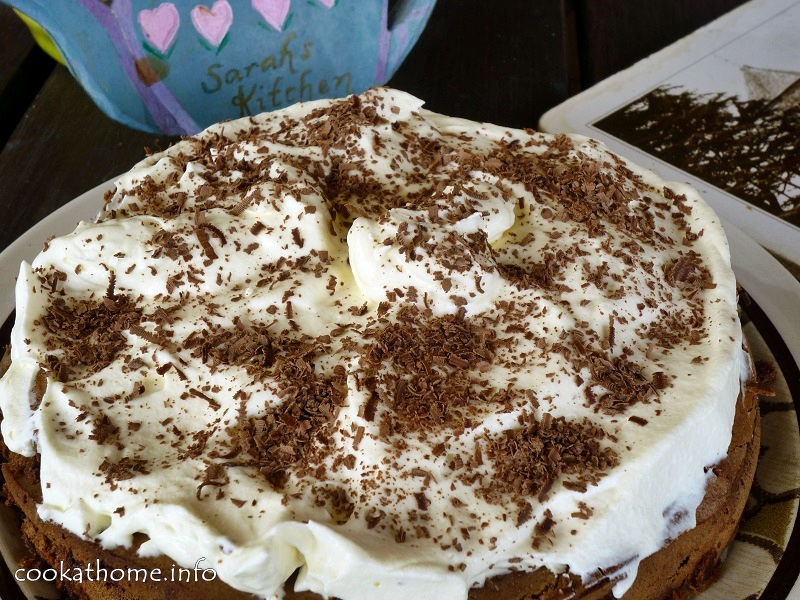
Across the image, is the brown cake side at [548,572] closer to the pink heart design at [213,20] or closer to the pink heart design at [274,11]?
the pink heart design at [213,20]

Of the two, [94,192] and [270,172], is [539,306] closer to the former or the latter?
[270,172]

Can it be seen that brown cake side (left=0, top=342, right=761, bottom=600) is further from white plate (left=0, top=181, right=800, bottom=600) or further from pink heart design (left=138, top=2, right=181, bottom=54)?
pink heart design (left=138, top=2, right=181, bottom=54)

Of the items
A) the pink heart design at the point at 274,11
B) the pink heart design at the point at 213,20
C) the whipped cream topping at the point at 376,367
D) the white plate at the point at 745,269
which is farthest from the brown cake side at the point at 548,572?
the pink heart design at the point at 274,11

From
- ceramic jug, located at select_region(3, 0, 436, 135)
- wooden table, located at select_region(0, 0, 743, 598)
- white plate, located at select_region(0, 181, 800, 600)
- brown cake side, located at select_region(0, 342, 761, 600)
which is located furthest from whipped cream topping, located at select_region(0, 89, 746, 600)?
wooden table, located at select_region(0, 0, 743, 598)

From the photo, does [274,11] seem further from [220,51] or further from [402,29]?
[402,29]

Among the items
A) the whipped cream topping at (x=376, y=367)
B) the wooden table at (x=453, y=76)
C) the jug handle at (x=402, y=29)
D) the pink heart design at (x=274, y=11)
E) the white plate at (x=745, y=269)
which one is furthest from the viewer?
the wooden table at (x=453, y=76)

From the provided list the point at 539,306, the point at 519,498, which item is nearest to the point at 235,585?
the point at 519,498

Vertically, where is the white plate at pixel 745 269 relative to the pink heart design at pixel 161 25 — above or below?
below
